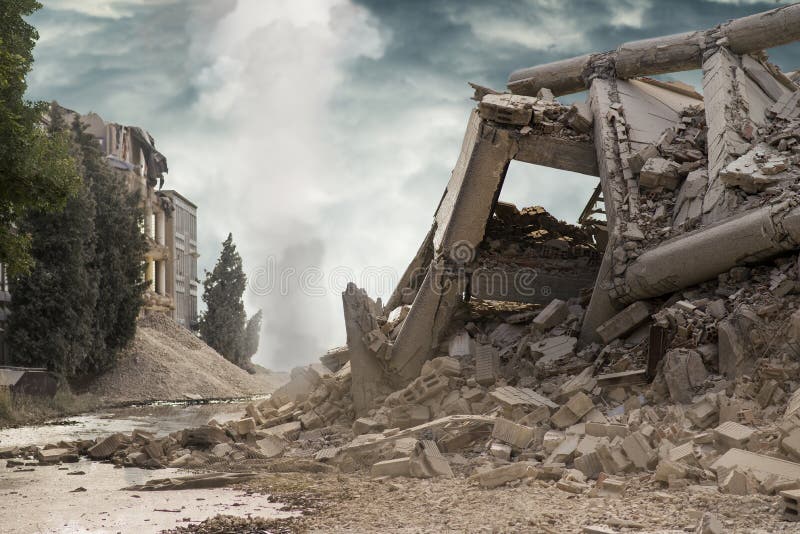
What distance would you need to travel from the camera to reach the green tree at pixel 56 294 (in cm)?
2311

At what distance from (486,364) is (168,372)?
751 inches

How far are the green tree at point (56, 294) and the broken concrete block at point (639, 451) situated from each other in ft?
61.0

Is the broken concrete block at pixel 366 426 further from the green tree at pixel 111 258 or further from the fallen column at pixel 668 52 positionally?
the green tree at pixel 111 258

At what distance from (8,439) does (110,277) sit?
12422 mm

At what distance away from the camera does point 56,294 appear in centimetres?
2336

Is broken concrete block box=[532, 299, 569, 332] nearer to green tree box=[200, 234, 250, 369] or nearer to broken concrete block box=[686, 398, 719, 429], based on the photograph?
broken concrete block box=[686, 398, 719, 429]

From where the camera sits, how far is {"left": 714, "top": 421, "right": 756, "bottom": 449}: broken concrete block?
7621 millimetres

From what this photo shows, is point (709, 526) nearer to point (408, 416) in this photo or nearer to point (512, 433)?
point (512, 433)

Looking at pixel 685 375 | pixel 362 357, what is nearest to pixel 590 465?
pixel 685 375

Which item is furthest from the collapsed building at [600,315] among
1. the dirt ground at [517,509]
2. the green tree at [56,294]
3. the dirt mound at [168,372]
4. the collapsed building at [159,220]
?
the collapsed building at [159,220]

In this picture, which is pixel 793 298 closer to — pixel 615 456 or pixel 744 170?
pixel 744 170

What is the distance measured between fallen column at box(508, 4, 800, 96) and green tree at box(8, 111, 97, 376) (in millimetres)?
13816

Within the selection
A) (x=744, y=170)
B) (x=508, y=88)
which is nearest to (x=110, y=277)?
(x=508, y=88)

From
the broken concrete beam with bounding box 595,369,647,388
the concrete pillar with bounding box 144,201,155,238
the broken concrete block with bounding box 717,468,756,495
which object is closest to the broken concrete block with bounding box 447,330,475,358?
the broken concrete beam with bounding box 595,369,647,388
